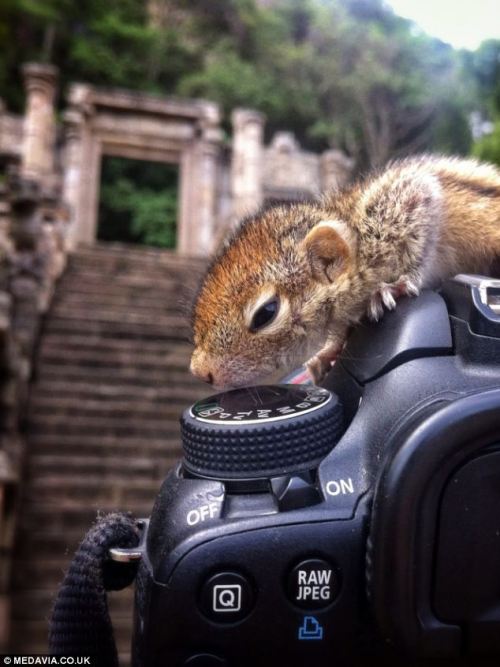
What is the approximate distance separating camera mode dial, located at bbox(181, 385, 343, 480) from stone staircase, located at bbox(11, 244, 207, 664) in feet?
7.09

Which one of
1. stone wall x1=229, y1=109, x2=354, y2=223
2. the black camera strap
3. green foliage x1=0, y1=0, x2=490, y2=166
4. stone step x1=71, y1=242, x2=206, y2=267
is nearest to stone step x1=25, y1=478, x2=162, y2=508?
the black camera strap

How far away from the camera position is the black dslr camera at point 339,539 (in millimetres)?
549

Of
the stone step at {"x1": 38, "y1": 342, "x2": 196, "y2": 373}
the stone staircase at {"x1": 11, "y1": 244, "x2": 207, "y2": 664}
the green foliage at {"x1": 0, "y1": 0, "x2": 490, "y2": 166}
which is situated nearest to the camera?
the stone staircase at {"x1": 11, "y1": 244, "x2": 207, "y2": 664}

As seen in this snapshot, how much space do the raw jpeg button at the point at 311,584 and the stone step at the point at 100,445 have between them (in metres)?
3.56

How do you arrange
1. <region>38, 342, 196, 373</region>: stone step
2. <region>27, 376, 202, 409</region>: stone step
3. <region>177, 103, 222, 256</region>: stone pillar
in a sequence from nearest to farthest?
<region>27, 376, 202, 409</region>: stone step
<region>38, 342, 196, 373</region>: stone step
<region>177, 103, 222, 256</region>: stone pillar

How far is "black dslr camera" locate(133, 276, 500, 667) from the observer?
55 cm

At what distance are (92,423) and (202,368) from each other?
11.8ft

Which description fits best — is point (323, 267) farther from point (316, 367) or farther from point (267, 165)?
point (267, 165)

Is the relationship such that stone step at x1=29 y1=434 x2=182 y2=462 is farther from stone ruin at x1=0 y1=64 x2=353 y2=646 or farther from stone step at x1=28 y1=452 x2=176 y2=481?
stone ruin at x1=0 y1=64 x2=353 y2=646

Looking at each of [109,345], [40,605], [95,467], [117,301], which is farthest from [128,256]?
[40,605]

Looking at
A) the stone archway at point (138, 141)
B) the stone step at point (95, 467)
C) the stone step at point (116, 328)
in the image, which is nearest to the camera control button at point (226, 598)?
the stone step at point (95, 467)

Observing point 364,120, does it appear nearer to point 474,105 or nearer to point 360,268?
point 474,105

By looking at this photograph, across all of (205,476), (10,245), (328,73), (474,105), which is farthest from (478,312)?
(328,73)

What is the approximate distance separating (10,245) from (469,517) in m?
4.95
